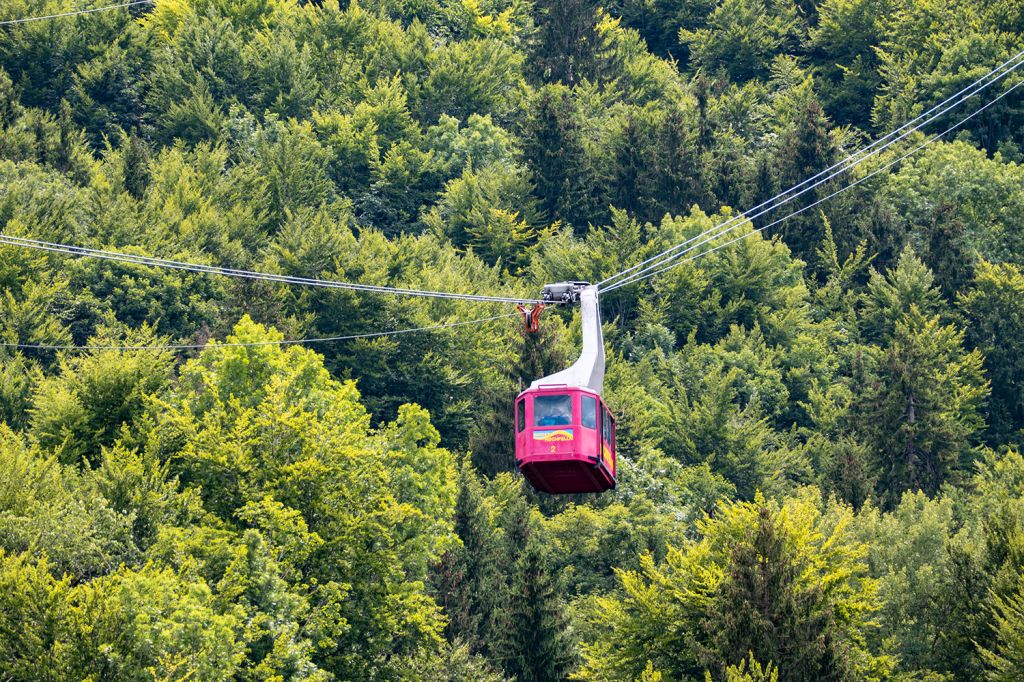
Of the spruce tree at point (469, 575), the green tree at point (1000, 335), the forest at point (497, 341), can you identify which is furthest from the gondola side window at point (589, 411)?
the green tree at point (1000, 335)

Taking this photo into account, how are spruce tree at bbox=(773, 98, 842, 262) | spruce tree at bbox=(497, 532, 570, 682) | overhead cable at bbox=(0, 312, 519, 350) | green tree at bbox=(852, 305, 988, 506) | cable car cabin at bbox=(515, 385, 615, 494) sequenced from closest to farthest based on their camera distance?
cable car cabin at bbox=(515, 385, 615, 494) < spruce tree at bbox=(497, 532, 570, 682) < overhead cable at bbox=(0, 312, 519, 350) < green tree at bbox=(852, 305, 988, 506) < spruce tree at bbox=(773, 98, 842, 262)

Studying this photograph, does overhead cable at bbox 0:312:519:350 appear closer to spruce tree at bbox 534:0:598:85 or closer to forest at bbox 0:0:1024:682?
forest at bbox 0:0:1024:682

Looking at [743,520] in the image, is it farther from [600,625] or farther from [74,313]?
[74,313]

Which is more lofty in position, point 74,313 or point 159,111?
point 159,111

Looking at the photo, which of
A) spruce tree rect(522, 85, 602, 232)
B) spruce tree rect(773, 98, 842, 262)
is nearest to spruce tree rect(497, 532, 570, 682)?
spruce tree rect(773, 98, 842, 262)

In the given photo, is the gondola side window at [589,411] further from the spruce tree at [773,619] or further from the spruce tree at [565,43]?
the spruce tree at [565,43]

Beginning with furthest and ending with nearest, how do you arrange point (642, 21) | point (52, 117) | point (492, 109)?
1. point (642, 21)
2. point (492, 109)
3. point (52, 117)

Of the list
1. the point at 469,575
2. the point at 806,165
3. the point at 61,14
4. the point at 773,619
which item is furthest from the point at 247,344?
the point at 61,14

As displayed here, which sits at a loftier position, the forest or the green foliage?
the forest

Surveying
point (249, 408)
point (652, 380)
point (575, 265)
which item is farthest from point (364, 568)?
point (575, 265)
